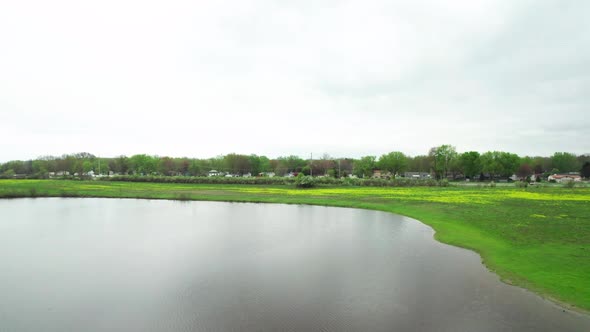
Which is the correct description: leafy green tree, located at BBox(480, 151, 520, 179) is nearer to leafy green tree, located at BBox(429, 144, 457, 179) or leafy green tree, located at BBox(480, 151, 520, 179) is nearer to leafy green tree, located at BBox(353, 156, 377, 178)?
leafy green tree, located at BBox(429, 144, 457, 179)

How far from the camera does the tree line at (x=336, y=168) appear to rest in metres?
100

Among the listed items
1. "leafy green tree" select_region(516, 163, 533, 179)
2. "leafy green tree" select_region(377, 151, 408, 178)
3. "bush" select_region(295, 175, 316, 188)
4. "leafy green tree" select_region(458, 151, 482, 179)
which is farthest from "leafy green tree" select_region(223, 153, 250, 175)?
"leafy green tree" select_region(516, 163, 533, 179)

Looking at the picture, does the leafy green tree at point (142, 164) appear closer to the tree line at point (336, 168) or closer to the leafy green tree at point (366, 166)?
the tree line at point (336, 168)

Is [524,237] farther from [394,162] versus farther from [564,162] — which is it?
[564,162]

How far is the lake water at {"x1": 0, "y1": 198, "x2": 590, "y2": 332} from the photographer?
9297mm

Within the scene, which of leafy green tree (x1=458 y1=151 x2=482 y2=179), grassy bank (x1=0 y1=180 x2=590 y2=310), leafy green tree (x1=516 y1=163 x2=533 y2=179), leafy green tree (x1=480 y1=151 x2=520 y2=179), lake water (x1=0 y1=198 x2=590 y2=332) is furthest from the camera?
leafy green tree (x1=516 y1=163 x2=533 y2=179)

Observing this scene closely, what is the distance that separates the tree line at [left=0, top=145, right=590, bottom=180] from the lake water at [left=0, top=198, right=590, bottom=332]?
7344 centimetres

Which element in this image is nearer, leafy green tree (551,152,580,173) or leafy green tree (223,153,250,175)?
leafy green tree (223,153,250,175)

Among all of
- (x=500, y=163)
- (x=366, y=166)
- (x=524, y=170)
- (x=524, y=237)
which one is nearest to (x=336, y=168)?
(x=366, y=166)

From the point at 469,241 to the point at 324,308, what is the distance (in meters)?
13.5

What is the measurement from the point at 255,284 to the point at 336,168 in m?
112

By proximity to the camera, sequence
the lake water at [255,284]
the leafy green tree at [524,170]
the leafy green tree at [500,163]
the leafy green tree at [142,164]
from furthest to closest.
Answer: the leafy green tree at [524,170]
the leafy green tree at [142,164]
the leafy green tree at [500,163]
the lake water at [255,284]

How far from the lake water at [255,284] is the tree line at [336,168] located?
241ft

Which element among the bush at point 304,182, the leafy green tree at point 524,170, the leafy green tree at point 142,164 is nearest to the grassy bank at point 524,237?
the bush at point 304,182
